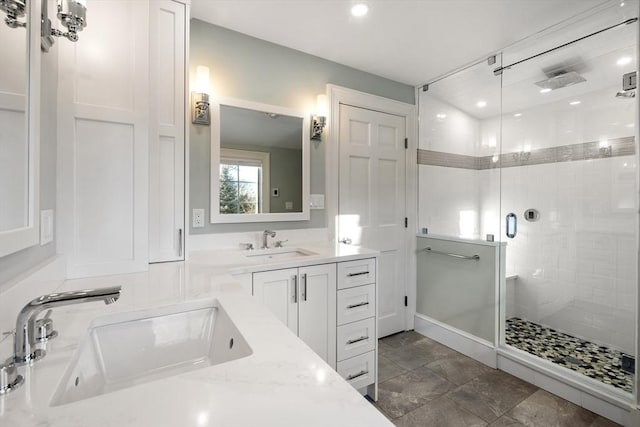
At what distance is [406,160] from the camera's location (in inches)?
112

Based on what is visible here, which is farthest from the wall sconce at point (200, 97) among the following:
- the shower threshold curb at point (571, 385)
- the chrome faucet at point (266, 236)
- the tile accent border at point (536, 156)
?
the shower threshold curb at point (571, 385)

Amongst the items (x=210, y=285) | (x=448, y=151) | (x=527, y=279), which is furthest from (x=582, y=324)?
(x=210, y=285)

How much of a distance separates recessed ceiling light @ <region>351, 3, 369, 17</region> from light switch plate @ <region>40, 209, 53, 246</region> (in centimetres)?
189

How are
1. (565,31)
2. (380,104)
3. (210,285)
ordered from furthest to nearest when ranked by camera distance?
(380,104) < (565,31) < (210,285)

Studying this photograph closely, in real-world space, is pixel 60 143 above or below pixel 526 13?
below

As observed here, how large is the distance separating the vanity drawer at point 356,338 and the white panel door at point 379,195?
0.82m

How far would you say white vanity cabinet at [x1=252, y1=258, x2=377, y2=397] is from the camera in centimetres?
157

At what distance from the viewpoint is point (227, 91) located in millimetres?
1985

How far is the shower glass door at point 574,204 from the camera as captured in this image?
1830mm

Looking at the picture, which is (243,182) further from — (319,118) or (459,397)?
(459,397)

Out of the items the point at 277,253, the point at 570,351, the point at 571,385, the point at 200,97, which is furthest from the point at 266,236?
the point at 570,351

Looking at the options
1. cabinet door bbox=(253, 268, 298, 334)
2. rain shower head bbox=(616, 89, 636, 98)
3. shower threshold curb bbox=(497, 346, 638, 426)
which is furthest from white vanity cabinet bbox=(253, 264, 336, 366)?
rain shower head bbox=(616, 89, 636, 98)

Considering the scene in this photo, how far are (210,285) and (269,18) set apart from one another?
1722mm

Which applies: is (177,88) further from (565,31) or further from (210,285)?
(565,31)
